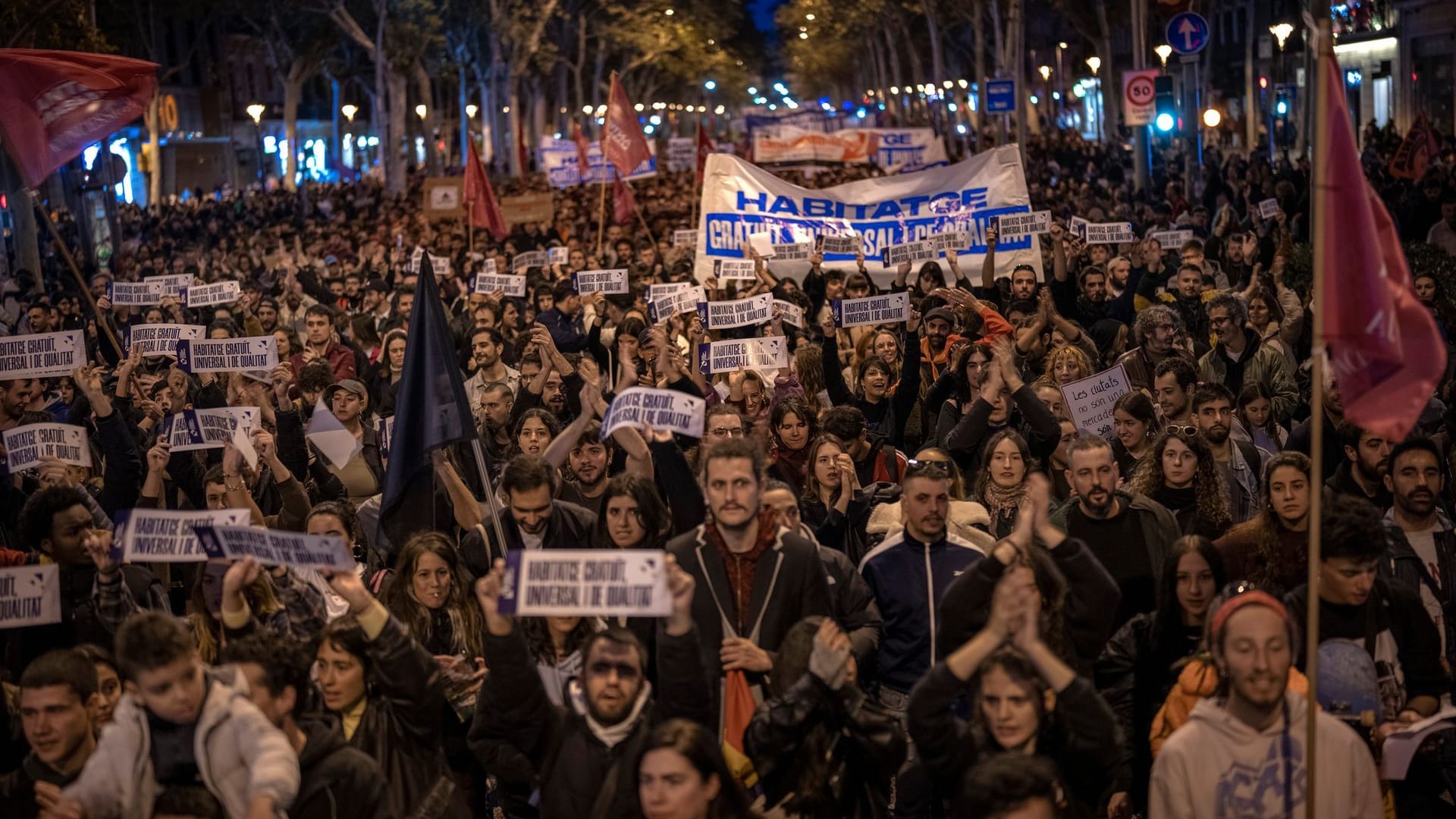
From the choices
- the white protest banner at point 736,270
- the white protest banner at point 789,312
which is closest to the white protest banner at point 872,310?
the white protest banner at point 789,312

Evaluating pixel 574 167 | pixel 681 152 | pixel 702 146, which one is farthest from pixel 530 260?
pixel 681 152

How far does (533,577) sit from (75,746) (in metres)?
1.43

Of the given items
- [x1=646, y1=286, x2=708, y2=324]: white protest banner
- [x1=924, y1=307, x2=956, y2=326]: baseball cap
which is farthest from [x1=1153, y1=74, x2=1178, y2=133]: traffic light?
[x1=924, y1=307, x2=956, y2=326]: baseball cap

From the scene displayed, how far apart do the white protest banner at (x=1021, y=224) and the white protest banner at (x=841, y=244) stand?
4.87ft

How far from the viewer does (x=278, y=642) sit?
16.9 ft

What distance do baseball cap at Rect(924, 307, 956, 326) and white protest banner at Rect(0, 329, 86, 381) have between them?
540cm

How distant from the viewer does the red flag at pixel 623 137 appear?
2403 cm

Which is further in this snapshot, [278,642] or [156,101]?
[156,101]

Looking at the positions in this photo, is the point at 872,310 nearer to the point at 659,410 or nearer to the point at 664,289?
the point at 664,289

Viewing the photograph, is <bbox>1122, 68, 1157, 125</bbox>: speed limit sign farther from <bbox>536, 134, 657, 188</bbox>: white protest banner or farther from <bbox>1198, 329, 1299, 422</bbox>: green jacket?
<bbox>1198, 329, 1299, 422</bbox>: green jacket

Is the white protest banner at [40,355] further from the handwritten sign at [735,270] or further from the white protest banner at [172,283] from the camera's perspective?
the handwritten sign at [735,270]

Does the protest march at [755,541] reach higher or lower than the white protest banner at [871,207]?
lower

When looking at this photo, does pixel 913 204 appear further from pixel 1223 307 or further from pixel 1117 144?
pixel 1117 144

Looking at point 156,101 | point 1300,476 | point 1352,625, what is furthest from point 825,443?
point 156,101
